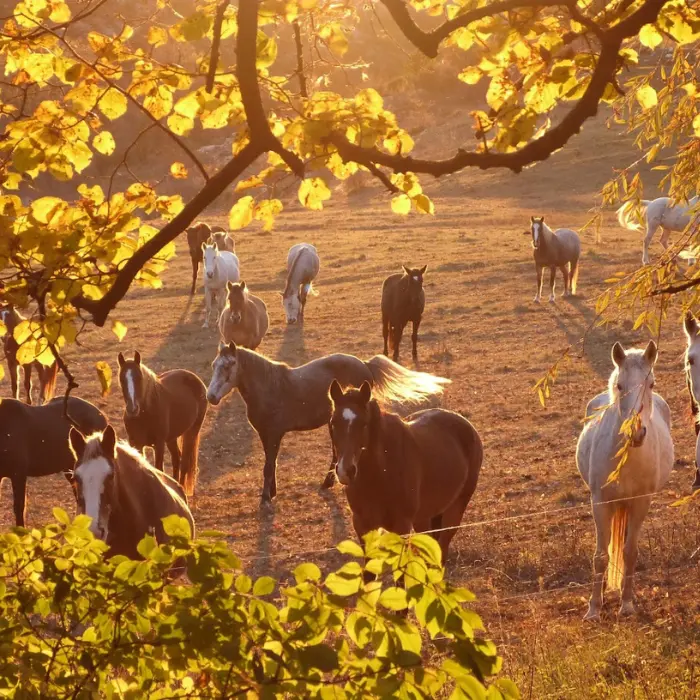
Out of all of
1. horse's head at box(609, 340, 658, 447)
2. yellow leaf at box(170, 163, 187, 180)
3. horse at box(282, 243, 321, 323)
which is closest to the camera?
yellow leaf at box(170, 163, 187, 180)

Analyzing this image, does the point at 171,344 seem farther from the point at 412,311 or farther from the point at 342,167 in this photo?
the point at 342,167

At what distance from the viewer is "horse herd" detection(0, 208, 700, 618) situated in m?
6.54

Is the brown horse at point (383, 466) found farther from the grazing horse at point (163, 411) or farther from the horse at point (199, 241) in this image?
the horse at point (199, 241)

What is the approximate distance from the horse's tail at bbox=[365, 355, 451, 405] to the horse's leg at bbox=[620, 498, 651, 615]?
322 cm

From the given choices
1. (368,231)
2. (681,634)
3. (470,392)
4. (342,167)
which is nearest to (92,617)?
(342,167)

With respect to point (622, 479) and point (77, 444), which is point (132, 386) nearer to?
point (77, 444)

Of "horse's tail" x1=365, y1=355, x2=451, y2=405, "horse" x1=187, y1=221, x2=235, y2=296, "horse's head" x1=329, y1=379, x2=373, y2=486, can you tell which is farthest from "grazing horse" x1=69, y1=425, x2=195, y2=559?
"horse" x1=187, y1=221, x2=235, y2=296

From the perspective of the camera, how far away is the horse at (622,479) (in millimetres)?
6891

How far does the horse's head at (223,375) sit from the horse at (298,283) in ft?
32.9

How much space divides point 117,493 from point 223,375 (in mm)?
5376

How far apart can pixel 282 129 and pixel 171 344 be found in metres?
16.9

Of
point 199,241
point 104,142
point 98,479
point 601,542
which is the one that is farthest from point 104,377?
point 199,241

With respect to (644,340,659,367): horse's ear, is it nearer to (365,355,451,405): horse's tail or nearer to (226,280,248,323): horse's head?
(365,355,451,405): horse's tail

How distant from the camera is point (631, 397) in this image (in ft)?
22.6
